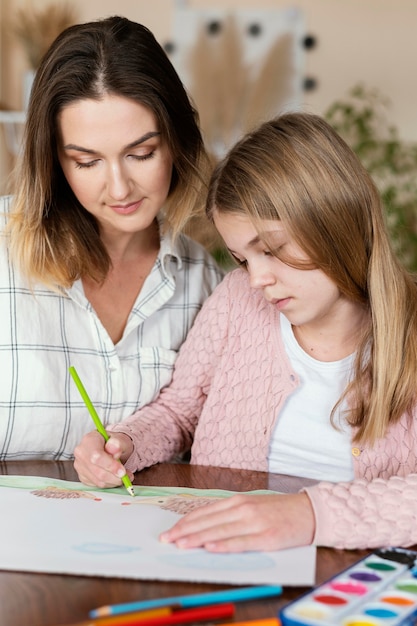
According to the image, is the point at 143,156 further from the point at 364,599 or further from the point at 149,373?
the point at 364,599

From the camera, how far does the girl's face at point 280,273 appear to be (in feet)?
4.66

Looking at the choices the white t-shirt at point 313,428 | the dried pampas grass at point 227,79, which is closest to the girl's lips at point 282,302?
the white t-shirt at point 313,428

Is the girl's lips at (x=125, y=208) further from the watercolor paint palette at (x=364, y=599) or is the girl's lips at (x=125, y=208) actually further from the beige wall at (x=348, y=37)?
the beige wall at (x=348, y=37)

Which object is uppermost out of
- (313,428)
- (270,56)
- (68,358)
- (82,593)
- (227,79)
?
(270,56)

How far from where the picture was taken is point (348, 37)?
4.66 metres

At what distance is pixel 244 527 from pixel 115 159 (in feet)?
Result: 2.40

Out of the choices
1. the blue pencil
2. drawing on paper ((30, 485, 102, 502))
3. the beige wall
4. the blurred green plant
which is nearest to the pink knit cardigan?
drawing on paper ((30, 485, 102, 502))

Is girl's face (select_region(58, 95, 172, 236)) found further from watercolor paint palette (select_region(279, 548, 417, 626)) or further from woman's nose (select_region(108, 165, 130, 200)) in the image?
watercolor paint palette (select_region(279, 548, 417, 626))

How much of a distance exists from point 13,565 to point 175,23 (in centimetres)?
419

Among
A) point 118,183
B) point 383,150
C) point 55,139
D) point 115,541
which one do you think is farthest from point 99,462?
point 383,150

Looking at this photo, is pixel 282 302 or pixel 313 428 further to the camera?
pixel 313 428

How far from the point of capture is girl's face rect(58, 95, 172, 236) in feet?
5.08

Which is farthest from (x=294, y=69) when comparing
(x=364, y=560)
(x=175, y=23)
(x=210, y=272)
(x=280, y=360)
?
(x=364, y=560)

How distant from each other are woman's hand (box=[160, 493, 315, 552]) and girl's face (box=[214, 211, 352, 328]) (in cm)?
41
